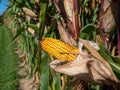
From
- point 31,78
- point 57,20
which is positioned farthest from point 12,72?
point 57,20

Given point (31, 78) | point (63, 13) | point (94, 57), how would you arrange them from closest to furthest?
point (94, 57) → point (63, 13) → point (31, 78)

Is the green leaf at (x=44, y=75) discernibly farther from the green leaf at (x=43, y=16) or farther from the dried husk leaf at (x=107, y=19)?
the dried husk leaf at (x=107, y=19)

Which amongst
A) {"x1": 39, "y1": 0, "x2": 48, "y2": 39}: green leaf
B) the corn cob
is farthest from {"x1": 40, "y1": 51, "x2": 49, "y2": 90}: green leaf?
the corn cob

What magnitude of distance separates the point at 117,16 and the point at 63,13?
0.38m

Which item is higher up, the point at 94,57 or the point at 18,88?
the point at 94,57

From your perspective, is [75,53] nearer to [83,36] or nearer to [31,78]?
[83,36]

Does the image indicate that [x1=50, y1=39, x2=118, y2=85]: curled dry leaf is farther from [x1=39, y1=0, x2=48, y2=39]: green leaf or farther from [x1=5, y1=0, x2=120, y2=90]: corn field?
[x1=39, y1=0, x2=48, y2=39]: green leaf

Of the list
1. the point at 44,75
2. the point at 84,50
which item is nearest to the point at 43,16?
the point at 44,75

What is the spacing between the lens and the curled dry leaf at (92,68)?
1125 millimetres

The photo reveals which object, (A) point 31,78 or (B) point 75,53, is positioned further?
(A) point 31,78

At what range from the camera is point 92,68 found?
1.13m

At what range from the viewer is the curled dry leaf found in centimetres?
112

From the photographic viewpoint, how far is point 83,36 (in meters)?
1.54

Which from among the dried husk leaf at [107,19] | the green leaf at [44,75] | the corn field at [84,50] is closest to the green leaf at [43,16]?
the corn field at [84,50]
